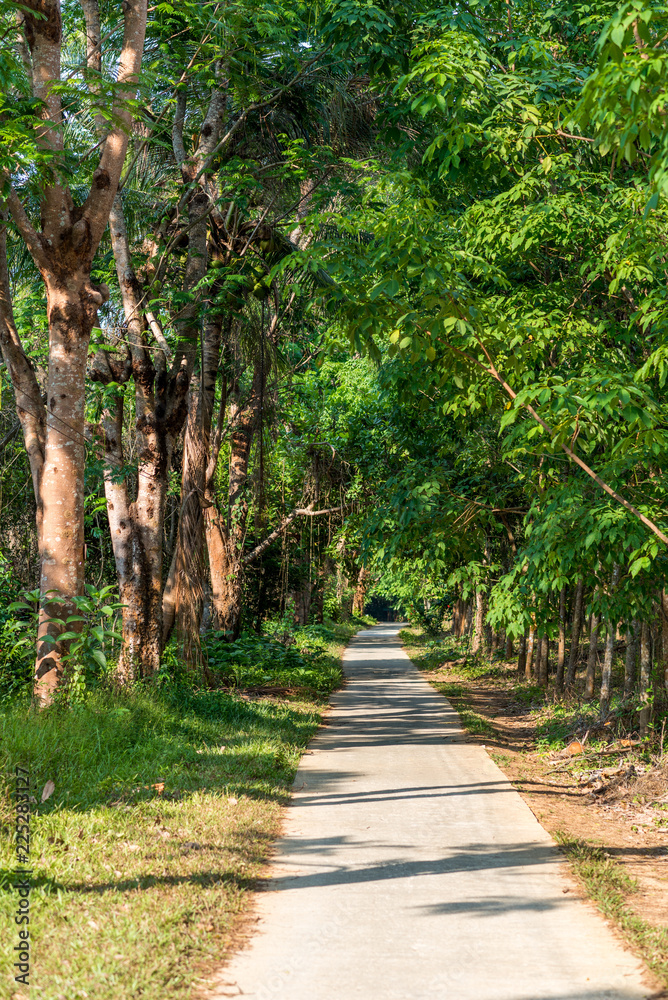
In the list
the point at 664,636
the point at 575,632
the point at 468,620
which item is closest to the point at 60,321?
the point at 664,636

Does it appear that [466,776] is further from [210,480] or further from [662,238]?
[210,480]

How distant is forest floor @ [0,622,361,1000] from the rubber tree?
3.61 feet

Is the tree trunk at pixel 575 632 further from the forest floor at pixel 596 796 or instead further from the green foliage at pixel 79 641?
the green foliage at pixel 79 641

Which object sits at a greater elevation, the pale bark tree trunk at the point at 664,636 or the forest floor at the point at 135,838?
the pale bark tree trunk at the point at 664,636

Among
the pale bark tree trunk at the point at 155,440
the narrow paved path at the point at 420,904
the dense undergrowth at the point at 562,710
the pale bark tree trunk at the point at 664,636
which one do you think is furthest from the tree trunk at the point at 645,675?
the pale bark tree trunk at the point at 155,440

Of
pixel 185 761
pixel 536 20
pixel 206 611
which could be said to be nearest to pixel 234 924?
pixel 185 761

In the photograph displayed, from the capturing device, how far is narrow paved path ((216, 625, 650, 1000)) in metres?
4.05

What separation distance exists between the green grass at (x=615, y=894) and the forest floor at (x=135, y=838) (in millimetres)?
2134

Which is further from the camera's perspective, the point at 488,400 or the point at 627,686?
the point at 627,686

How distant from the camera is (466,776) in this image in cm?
897

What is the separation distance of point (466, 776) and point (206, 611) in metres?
10.5

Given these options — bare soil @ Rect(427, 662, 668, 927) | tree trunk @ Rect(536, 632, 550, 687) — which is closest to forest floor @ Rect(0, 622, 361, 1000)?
bare soil @ Rect(427, 662, 668, 927)

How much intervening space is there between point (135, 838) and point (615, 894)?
10.3 ft

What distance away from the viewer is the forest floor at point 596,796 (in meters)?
5.25
